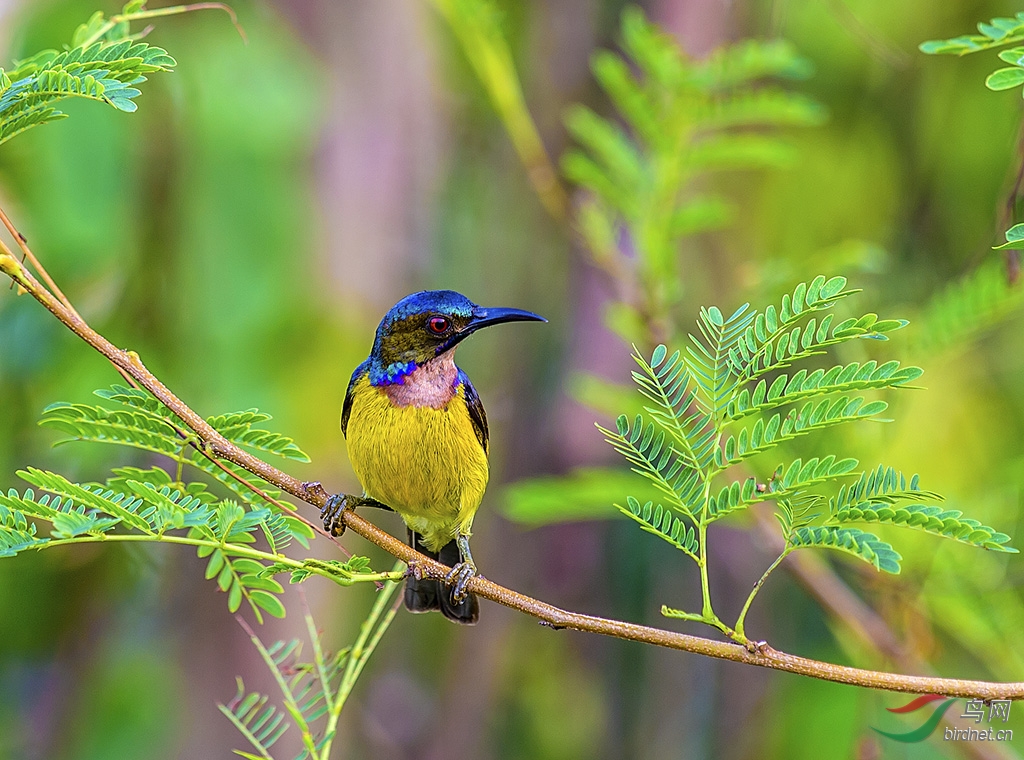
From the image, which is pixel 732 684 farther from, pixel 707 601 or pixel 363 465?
pixel 707 601

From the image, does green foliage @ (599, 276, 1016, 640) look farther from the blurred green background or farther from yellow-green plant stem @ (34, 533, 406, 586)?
the blurred green background

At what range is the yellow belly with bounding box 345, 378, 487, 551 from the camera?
2.82 m

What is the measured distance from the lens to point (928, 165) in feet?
14.9

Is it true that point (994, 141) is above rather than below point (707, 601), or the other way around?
above

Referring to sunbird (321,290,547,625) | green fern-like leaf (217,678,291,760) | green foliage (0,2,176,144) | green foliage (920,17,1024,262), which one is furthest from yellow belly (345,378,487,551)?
green foliage (920,17,1024,262)

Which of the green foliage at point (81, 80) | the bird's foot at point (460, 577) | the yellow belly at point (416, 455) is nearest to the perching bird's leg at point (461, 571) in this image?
the bird's foot at point (460, 577)

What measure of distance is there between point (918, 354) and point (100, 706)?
3298 millimetres

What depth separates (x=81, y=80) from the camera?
1.54 m

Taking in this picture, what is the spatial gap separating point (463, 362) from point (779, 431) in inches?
150

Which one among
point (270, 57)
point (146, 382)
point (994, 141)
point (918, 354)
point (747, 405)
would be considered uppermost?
point (994, 141)

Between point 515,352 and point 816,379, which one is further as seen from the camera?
point 515,352

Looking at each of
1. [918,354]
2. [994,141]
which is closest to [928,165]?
[994,141]

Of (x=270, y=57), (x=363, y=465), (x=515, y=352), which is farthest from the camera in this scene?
(x=515, y=352)

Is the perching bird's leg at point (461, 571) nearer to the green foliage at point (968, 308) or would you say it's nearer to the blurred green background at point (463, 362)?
the blurred green background at point (463, 362)
